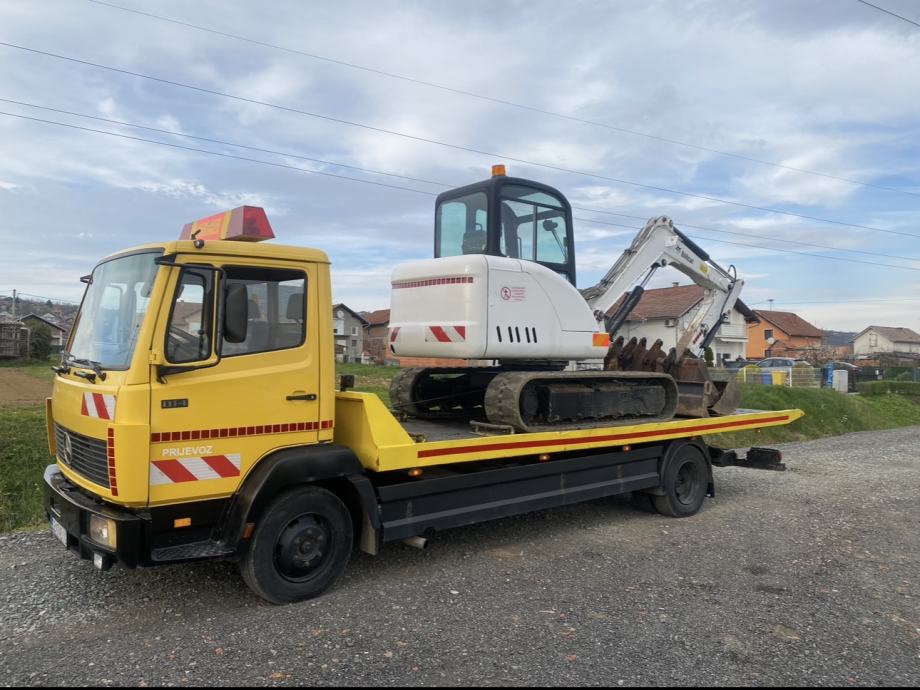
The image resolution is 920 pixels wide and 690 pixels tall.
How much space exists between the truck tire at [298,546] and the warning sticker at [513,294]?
2571 mm

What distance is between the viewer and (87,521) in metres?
4.64

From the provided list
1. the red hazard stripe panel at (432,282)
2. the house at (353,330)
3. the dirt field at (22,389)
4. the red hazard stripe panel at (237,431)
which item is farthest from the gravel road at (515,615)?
the house at (353,330)

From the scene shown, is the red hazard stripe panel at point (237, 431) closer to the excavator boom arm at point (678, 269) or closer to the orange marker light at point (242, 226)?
the orange marker light at point (242, 226)

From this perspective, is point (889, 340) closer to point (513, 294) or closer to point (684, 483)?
point (684, 483)

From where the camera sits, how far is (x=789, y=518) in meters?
7.77

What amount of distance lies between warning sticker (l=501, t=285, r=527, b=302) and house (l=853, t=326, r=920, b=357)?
91.9 metres

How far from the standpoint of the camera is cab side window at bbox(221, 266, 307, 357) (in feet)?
15.8

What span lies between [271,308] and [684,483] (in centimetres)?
556

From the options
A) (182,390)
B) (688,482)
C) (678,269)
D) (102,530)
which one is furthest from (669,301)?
(102,530)

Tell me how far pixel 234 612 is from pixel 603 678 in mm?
2571

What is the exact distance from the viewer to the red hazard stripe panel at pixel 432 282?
21.1 ft

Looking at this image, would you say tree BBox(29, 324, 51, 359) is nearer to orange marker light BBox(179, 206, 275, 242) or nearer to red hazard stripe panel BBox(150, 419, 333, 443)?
orange marker light BBox(179, 206, 275, 242)

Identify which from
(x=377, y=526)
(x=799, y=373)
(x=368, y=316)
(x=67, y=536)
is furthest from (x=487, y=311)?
(x=368, y=316)

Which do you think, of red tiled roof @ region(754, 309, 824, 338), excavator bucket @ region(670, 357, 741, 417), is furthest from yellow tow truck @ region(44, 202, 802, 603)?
red tiled roof @ region(754, 309, 824, 338)
